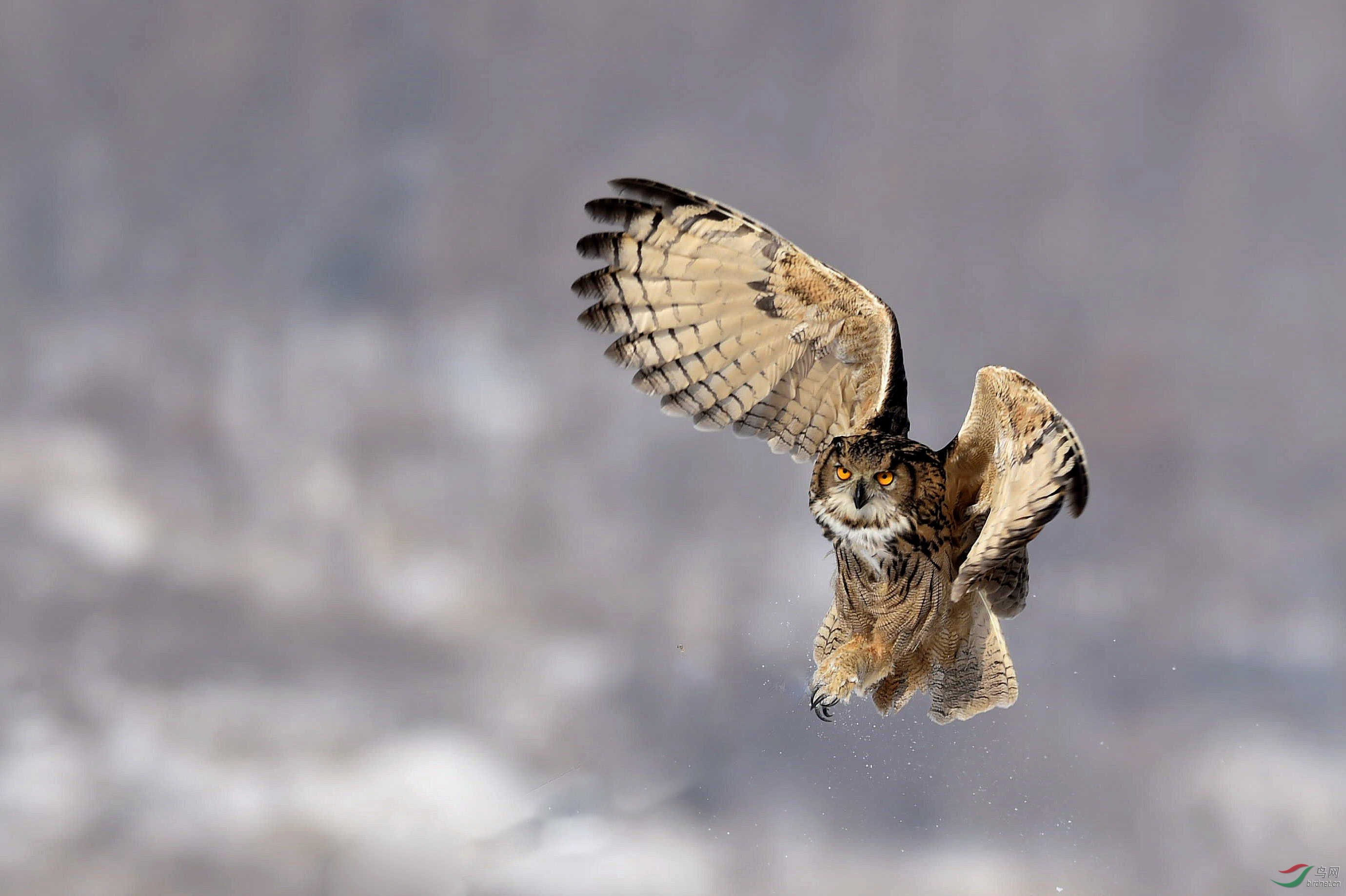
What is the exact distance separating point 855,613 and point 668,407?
2217 mm

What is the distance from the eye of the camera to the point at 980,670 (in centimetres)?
752

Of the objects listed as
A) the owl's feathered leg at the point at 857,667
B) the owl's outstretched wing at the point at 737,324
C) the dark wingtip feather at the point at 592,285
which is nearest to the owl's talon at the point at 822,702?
the owl's feathered leg at the point at 857,667

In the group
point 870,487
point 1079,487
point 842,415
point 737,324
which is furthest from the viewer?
point 842,415

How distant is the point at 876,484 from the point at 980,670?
79.5 inches

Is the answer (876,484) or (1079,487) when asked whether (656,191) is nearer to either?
(876,484)

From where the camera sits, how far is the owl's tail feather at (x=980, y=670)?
7.46 meters

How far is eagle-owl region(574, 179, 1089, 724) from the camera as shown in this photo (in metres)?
6.52

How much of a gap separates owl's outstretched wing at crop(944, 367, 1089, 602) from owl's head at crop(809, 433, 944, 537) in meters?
0.32

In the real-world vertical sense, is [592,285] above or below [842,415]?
above

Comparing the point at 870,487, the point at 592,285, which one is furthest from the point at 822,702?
the point at 592,285

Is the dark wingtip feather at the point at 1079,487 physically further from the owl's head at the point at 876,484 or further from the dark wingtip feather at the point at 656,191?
the dark wingtip feather at the point at 656,191

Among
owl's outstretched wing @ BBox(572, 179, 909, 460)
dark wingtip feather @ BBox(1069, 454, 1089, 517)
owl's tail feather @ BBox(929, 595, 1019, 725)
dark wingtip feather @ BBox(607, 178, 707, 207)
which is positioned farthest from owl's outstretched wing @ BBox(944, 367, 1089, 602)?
dark wingtip feather @ BBox(607, 178, 707, 207)

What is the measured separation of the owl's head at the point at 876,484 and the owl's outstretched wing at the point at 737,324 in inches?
28.7

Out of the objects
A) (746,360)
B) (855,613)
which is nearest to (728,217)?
(746,360)
